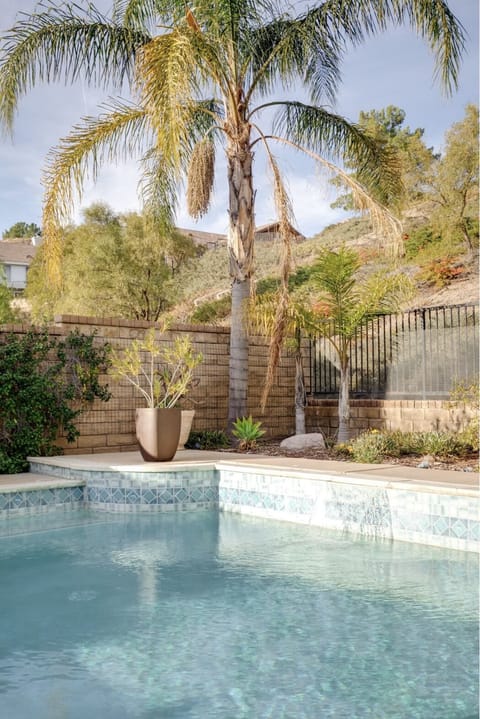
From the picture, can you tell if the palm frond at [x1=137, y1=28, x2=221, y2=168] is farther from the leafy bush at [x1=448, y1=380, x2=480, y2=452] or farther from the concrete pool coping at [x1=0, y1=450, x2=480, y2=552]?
the leafy bush at [x1=448, y1=380, x2=480, y2=452]

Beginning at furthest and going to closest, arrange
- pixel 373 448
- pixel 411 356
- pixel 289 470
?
1. pixel 411 356
2. pixel 373 448
3. pixel 289 470

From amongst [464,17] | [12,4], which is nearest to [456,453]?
[464,17]

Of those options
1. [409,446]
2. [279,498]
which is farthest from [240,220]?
[279,498]

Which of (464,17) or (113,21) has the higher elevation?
(464,17)

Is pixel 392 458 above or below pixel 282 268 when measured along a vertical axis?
below

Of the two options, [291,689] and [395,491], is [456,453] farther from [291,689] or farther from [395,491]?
[291,689]

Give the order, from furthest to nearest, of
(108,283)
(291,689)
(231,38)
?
1. (108,283)
2. (231,38)
3. (291,689)

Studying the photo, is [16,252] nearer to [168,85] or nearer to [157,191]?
[157,191]

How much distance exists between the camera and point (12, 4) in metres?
11.1

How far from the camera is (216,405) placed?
10.5m

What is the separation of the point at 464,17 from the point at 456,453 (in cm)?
739

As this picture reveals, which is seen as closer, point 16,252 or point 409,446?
point 409,446

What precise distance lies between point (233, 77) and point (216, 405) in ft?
15.5

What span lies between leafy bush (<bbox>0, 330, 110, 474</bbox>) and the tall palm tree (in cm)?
115
